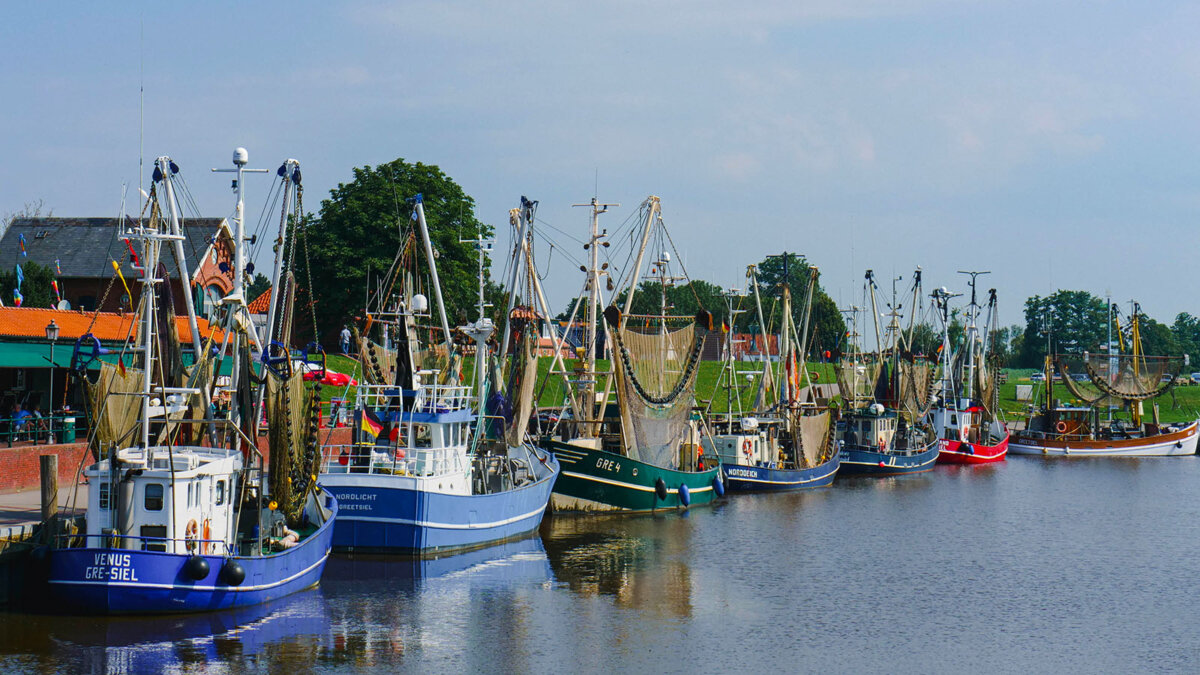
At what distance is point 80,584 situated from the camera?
27641mm

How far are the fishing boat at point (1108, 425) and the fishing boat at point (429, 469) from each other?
58186mm

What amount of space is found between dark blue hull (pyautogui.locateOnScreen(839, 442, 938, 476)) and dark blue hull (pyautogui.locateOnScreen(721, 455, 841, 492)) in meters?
9.40

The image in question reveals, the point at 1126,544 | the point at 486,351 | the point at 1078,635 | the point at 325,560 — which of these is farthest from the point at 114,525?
the point at 1126,544

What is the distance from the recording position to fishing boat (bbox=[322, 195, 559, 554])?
122 feet

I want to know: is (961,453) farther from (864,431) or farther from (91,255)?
(91,255)

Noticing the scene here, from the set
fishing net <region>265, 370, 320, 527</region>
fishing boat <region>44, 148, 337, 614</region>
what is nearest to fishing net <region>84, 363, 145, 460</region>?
fishing boat <region>44, 148, 337, 614</region>

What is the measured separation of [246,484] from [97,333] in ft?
80.2

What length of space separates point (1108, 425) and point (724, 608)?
71691 millimetres

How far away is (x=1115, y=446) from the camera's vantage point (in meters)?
91.5

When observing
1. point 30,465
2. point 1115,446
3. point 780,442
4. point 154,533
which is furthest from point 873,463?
point 154,533

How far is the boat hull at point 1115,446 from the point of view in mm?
91438

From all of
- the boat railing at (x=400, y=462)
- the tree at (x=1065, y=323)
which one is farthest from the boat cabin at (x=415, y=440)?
the tree at (x=1065, y=323)

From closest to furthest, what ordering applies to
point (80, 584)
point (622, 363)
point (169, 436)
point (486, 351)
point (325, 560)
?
1. point (80, 584)
2. point (169, 436)
3. point (325, 560)
4. point (486, 351)
5. point (622, 363)

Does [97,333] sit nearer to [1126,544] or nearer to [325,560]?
[325,560]
